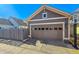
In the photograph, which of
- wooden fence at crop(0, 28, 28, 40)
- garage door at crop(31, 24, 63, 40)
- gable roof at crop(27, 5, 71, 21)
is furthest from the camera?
wooden fence at crop(0, 28, 28, 40)

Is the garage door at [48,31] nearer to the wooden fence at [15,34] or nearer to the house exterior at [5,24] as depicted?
the wooden fence at [15,34]

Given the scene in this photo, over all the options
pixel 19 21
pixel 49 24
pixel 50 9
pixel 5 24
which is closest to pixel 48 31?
pixel 49 24

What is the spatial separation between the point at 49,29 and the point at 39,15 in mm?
Answer: 588

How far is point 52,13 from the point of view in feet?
12.7

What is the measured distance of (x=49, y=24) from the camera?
399cm

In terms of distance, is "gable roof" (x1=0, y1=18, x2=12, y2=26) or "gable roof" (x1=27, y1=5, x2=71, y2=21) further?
"gable roof" (x1=0, y1=18, x2=12, y2=26)

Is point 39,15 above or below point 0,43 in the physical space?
above

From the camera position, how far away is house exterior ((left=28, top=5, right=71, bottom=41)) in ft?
12.6

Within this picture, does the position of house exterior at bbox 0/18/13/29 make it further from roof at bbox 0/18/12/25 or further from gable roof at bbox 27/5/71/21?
gable roof at bbox 27/5/71/21

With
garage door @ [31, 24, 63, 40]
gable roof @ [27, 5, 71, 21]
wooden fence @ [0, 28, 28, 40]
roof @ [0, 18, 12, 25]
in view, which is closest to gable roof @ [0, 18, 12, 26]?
roof @ [0, 18, 12, 25]

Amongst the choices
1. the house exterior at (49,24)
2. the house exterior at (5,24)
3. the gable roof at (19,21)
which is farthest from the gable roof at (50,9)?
the house exterior at (5,24)

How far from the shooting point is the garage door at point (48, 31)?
393cm

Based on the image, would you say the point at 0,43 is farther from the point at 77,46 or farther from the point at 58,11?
the point at 77,46
